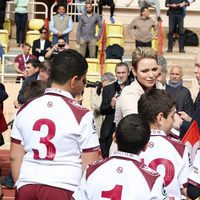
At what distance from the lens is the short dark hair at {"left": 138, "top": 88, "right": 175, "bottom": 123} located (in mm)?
6070

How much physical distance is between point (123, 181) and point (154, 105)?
0.89 m

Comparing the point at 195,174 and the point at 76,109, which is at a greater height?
the point at 76,109

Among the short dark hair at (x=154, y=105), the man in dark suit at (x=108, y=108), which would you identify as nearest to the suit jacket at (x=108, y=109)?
the man in dark suit at (x=108, y=108)

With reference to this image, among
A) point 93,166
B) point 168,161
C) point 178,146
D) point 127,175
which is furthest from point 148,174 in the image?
point 178,146

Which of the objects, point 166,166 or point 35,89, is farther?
point 35,89

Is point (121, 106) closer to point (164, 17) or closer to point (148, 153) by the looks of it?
point (148, 153)

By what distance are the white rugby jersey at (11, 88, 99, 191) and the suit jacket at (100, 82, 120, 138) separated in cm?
549

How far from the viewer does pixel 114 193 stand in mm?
5344

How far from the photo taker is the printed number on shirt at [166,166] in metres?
5.95

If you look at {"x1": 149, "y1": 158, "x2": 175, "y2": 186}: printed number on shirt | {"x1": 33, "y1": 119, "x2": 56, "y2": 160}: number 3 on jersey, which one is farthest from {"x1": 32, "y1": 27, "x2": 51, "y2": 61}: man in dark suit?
{"x1": 149, "y1": 158, "x2": 175, "y2": 186}: printed number on shirt

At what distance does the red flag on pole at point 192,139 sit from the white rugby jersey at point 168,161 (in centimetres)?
26

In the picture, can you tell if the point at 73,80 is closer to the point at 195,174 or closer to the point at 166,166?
the point at 166,166

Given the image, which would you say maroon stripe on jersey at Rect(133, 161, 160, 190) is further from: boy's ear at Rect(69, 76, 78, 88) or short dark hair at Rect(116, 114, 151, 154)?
boy's ear at Rect(69, 76, 78, 88)

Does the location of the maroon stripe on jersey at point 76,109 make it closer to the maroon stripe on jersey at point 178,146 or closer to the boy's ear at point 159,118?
the boy's ear at point 159,118
